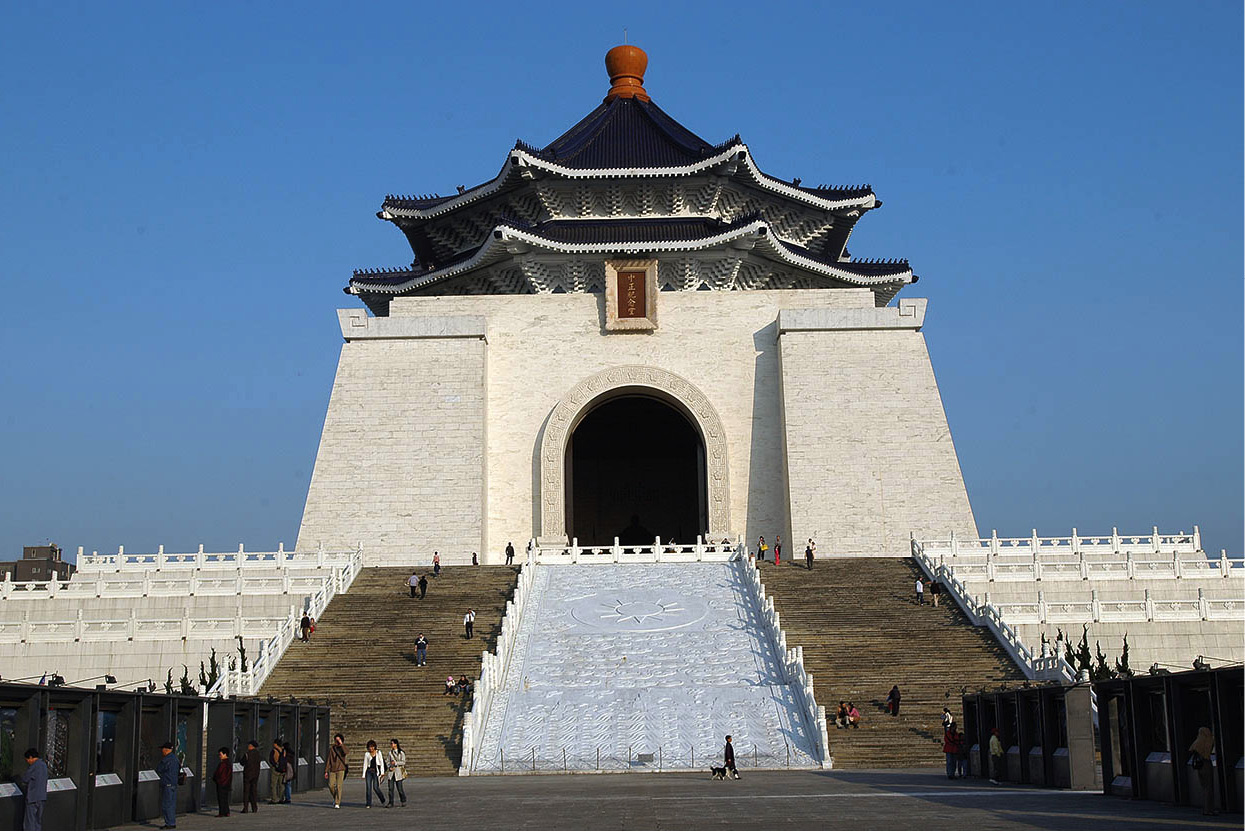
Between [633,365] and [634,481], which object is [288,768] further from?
[634,481]

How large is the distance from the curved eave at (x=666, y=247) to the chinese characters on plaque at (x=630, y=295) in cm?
41

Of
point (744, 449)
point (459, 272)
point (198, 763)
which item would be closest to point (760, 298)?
point (744, 449)

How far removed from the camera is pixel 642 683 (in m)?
21.8

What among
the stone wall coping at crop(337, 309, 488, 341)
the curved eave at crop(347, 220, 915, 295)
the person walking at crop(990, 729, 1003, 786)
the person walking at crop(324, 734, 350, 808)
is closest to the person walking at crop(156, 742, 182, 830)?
the person walking at crop(324, 734, 350, 808)

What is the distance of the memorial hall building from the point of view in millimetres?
33875

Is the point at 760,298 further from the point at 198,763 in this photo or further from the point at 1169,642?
the point at 198,763

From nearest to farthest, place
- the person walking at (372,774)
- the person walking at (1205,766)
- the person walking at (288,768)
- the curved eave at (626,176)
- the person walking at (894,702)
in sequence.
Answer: the person walking at (1205,766)
the person walking at (372,774)
the person walking at (288,768)
the person walking at (894,702)
the curved eave at (626,176)

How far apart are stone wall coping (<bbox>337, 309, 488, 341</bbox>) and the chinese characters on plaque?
344cm

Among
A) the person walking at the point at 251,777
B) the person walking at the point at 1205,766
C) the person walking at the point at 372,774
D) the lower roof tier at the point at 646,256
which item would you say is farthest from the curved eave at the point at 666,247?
the person walking at the point at 1205,766

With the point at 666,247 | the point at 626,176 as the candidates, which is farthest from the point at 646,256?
the point at 626,176

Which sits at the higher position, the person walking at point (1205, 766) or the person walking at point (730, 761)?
the person walking at point (1205, 766)

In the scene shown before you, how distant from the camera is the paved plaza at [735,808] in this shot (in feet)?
36.4

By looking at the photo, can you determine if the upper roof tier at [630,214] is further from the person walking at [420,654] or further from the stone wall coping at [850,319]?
the person walking at [420,654]

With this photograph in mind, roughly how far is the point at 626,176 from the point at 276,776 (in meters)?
24.9
